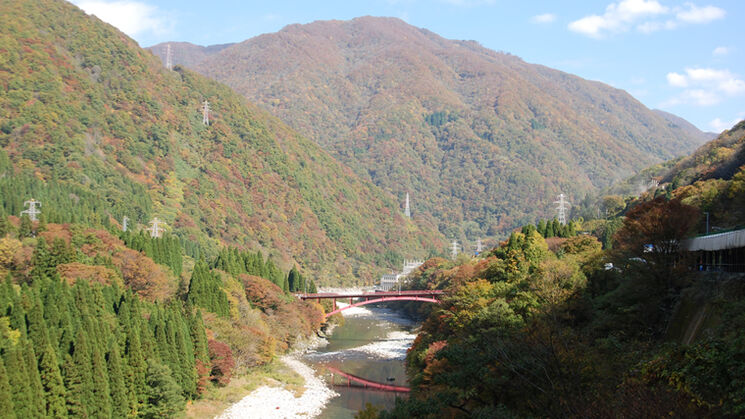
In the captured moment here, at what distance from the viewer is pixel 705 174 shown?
89.4 m

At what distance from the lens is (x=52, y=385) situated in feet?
128

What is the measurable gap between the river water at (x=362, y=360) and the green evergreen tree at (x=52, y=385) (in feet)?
62.9

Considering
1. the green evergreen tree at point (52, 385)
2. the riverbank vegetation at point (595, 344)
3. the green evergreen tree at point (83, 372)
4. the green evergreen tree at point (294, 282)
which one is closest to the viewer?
the riverbank vegetation at point (595, 344)

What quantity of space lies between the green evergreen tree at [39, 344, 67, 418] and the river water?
19.2m

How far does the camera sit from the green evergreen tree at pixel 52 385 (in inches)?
1528

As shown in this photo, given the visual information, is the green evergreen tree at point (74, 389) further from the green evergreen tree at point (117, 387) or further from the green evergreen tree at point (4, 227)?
the green evergreen tree at point (4, 227)

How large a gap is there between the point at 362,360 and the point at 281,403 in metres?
21.6

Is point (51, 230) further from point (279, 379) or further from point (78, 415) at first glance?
point (78, 415)

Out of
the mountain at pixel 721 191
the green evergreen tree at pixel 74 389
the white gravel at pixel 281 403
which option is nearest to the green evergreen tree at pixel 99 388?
the green evergreen tree at pixel 74 389

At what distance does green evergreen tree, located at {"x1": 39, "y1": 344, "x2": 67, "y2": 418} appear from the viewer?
1528 inches

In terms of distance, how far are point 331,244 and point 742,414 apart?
182 m

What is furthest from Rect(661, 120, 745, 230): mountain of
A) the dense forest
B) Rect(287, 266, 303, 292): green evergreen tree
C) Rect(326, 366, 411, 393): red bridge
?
Rect(287, 266, 303, 292): green evergreen tree

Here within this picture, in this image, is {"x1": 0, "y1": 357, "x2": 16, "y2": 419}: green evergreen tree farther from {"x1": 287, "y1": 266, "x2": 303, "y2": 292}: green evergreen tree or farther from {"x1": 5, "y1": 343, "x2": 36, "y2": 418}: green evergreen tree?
{"x1": 287, "y1": 266, "x2": 303, "y2": 292}: green evergreen tree

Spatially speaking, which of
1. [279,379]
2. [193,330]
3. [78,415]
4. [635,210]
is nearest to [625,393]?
[635,210]
